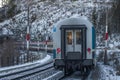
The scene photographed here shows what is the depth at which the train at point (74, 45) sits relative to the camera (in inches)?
847

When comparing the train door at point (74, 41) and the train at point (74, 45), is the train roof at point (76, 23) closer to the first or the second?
the train at point (74, 45)

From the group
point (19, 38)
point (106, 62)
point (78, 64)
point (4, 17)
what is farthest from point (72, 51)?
point (4, 17)

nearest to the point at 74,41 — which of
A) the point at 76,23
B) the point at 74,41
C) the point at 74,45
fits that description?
the point at 74,41

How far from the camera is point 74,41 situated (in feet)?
71.7

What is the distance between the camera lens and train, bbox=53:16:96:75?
21516mm

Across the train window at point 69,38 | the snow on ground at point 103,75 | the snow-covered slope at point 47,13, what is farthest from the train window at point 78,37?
the snow-covered slope at point 47,13

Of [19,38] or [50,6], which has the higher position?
[50,6]

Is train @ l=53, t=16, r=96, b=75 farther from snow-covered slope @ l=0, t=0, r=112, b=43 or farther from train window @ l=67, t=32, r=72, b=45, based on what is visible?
snow-covered slope @ l=0, t=0, r=112, b=43

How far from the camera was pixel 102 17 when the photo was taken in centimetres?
6944

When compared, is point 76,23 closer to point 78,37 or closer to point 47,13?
point 78,37

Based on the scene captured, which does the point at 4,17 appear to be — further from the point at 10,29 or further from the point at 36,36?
the point at 36,36

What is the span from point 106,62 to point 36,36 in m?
40.0

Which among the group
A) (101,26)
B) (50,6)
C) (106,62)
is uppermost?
(50,6)

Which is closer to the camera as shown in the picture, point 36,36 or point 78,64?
point 78,64
